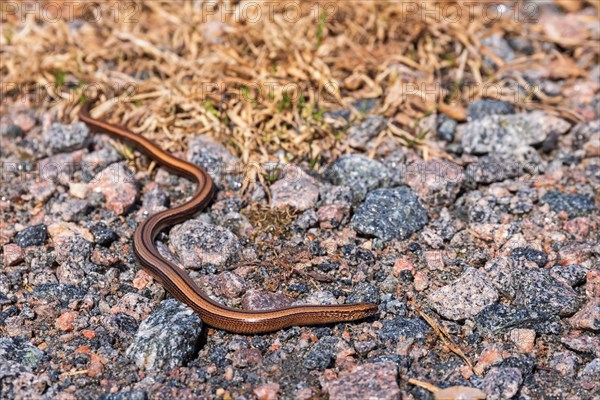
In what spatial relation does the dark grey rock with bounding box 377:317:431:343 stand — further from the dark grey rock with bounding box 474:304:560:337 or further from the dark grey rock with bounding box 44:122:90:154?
the dark grey rock with bounding box 44:122:90:154

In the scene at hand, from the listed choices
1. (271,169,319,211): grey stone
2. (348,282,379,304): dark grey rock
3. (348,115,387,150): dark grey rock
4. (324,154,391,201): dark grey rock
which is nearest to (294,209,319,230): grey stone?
(271,169,319,211): grey stone

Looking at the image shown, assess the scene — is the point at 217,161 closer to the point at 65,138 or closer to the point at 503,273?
the point at 65,138

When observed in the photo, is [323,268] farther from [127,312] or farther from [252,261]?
[127,312]

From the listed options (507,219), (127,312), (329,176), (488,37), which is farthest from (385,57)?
(127,312)

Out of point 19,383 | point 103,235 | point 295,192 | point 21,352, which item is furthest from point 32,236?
point 295,192

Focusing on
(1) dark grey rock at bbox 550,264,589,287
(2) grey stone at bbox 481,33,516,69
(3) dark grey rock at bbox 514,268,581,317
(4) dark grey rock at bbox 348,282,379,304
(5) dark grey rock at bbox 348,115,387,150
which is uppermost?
(2) grey stone at bbox 481,33,516,69
